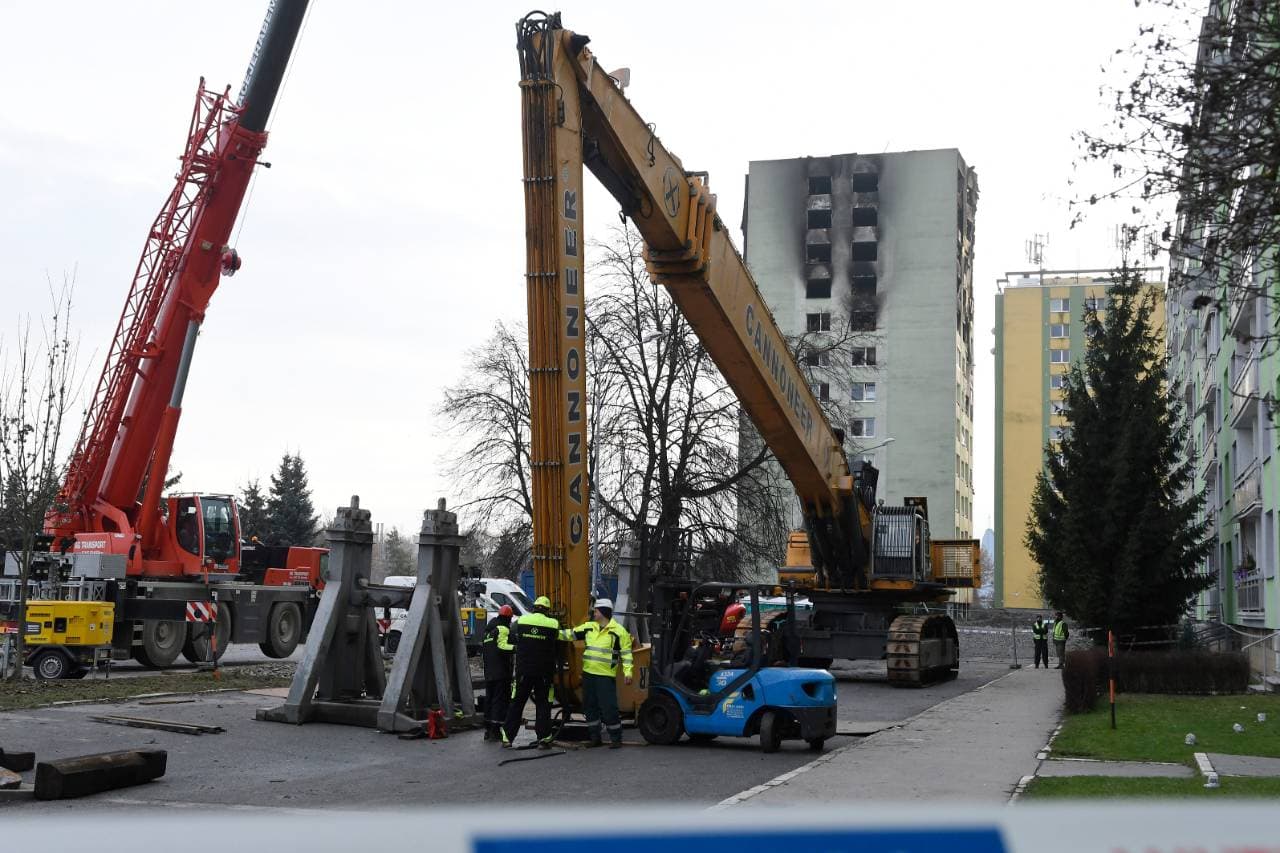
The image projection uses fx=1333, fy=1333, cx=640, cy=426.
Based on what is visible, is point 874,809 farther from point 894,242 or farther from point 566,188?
point 894,242

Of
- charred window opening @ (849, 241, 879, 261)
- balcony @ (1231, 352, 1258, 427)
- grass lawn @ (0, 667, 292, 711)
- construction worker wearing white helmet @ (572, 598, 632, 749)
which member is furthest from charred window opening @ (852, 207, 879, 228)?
construction worker wearing white helmet @ (572, 598, 632, 749)

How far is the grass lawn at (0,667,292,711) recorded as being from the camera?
17.9m

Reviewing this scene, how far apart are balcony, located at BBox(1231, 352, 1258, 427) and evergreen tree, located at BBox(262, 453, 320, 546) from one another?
43.9 meters

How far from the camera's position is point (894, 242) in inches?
3036

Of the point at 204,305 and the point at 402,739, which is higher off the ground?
the point at 204,305

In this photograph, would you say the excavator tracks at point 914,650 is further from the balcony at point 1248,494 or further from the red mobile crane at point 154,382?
the red mobile crane at point 154,382

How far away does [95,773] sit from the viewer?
10.7 metres

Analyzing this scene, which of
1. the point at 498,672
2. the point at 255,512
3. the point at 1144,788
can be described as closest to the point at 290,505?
the point at 255,512

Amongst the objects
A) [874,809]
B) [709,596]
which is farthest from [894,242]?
[874,809]

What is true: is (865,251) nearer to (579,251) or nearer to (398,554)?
(398,554)

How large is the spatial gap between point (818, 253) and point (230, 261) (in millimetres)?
57343

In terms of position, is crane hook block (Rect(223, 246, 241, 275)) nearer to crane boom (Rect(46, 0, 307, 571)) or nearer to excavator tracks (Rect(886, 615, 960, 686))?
crane boom (Rect(46, 0, 307, 571))

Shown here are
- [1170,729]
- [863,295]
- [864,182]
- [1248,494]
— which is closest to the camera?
[1170,729]

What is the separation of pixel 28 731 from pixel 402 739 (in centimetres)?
403
